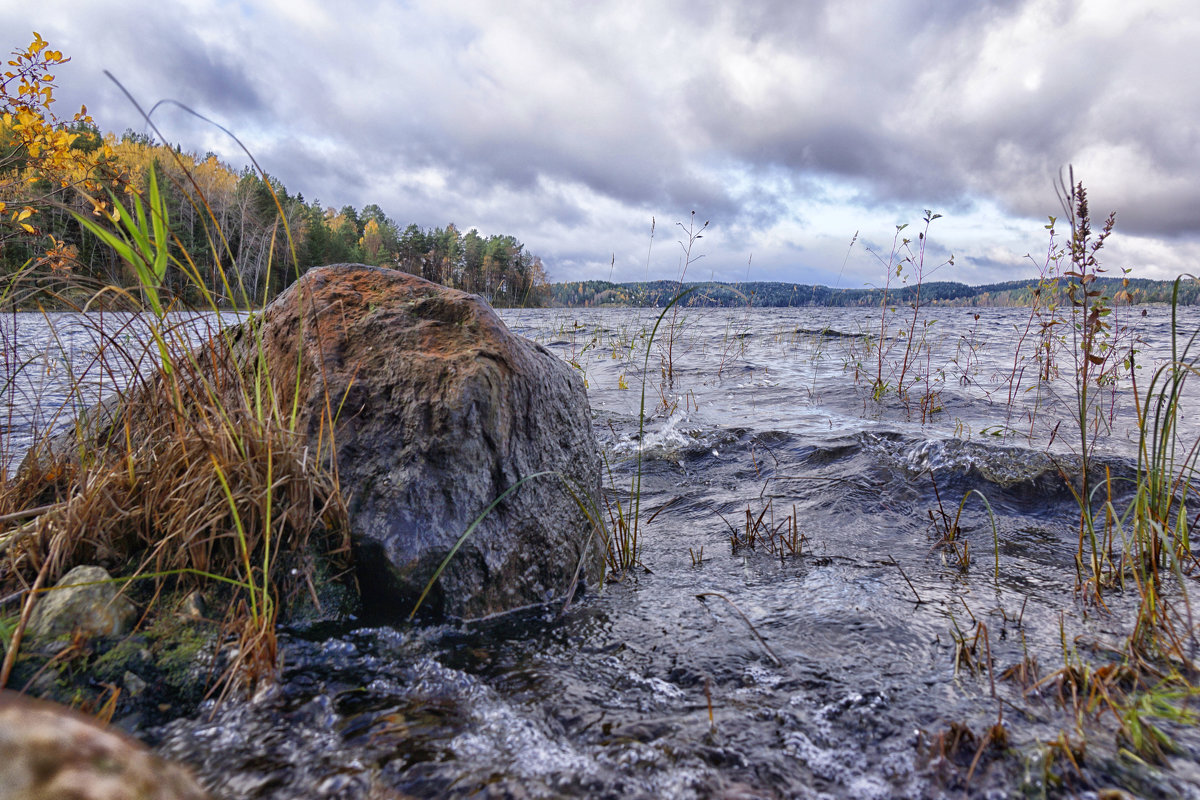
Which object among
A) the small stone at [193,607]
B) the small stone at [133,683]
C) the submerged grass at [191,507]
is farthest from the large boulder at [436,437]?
the small stone at [133,683]

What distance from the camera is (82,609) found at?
6.24 ft

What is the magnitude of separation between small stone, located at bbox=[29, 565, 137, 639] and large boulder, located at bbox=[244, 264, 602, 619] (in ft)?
2.48

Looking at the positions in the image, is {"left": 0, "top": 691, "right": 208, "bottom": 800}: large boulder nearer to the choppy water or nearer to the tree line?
the choppy water

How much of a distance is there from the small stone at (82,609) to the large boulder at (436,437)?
2.48ft

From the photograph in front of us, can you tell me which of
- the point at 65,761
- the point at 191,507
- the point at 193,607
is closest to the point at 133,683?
the point at 193,607

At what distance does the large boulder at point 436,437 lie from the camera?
2.43 meters

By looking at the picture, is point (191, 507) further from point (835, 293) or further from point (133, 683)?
point (835, 293)

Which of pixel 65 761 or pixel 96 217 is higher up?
pixel 96 217

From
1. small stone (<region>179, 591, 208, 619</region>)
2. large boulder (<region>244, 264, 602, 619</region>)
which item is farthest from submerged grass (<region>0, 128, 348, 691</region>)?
large boulder (<region>244, 264, 602, 619</region>)

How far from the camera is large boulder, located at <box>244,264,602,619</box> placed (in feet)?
7.97

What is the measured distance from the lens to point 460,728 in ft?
6.05

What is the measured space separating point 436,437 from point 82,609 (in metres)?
1.26

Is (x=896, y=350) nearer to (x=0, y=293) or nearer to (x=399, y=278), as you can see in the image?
(x=399, y=278)

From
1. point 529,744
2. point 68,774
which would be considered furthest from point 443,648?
point 68,774
